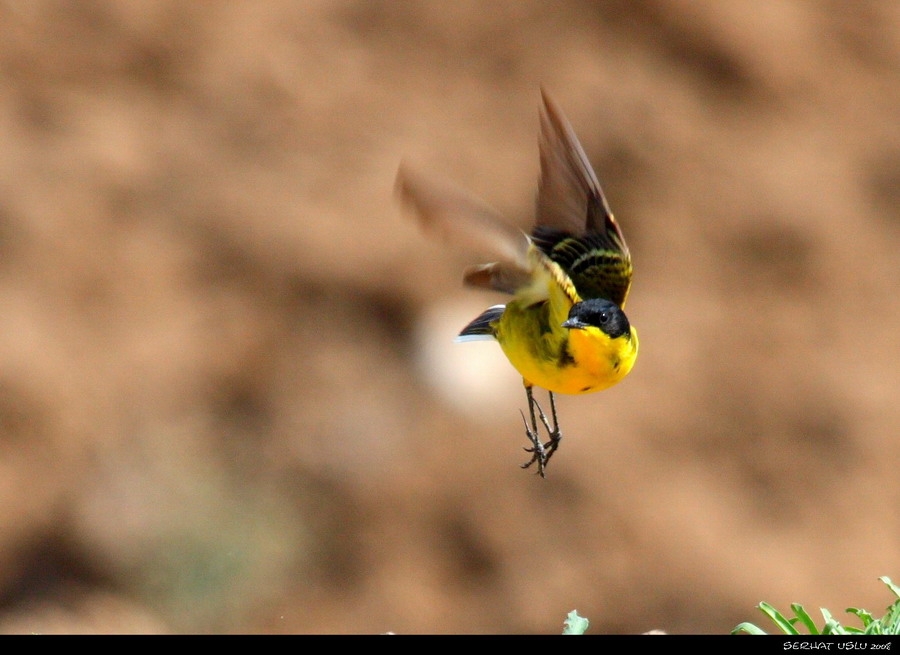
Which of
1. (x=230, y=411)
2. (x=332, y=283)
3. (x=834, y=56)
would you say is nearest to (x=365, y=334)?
(x=332, y=283)

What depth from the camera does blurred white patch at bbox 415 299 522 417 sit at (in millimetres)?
8195

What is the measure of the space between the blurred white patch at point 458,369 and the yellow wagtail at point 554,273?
569cm

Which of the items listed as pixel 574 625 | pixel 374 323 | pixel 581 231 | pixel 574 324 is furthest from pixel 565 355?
pixel 374 323

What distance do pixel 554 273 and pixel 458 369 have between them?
6.39m

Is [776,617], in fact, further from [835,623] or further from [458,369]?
[458,369]

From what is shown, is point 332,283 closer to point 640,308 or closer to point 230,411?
point 230,411

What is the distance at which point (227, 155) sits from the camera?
8695 mm

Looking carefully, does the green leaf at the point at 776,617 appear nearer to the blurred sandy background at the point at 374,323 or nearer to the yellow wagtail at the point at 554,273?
the yellow wagtail at the point at 554,273

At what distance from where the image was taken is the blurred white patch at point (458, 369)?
26.9 feet

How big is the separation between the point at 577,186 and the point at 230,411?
598 centimetres

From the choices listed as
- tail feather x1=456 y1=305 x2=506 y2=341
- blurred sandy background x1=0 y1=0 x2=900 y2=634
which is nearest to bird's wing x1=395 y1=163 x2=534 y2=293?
tail feather x1=456 y1=305 x2=506 y2=341

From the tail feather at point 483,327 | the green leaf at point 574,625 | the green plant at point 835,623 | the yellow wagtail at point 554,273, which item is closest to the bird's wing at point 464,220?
the yellow wagtail at point 554,273

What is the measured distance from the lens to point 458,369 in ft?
27.7

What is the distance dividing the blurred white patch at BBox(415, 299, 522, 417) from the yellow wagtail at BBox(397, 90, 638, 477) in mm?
5694
